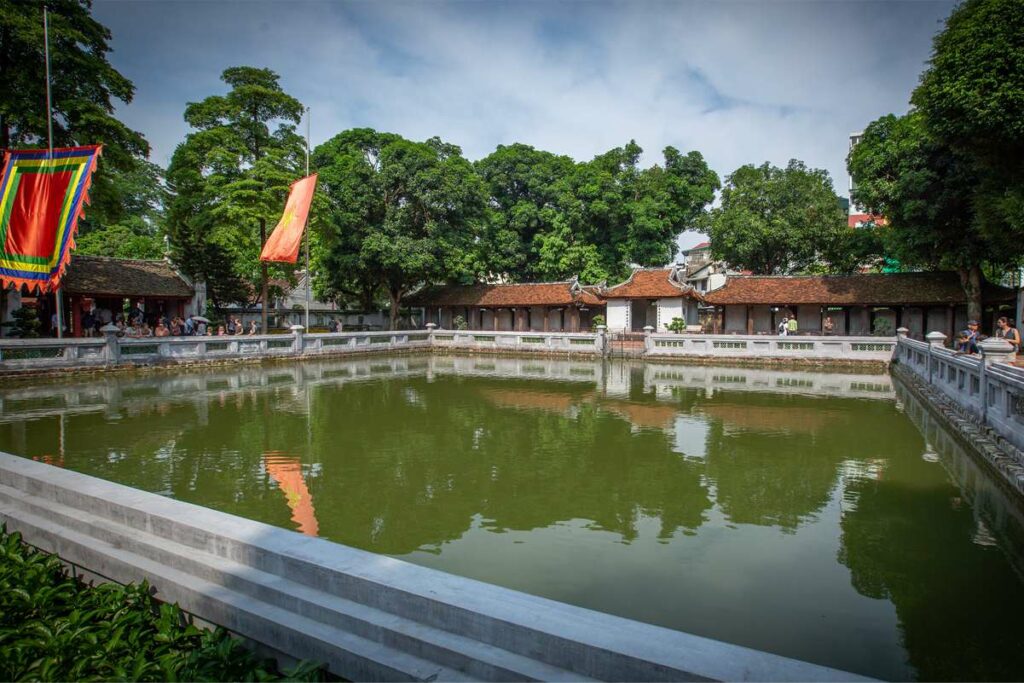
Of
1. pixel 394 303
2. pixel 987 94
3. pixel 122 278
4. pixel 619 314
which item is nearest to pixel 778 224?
pixel 619 314

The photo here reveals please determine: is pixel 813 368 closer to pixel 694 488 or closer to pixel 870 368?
pixel 870 368

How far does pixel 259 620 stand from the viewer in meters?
3.31

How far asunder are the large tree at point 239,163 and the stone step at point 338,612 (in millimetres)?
22246

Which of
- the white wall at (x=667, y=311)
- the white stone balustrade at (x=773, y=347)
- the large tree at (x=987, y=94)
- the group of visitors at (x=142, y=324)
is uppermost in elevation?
the large tree at (x=987, y=94)

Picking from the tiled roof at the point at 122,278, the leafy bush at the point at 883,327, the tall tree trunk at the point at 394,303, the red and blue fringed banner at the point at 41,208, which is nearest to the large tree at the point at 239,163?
the tiled roof at the point at 122,278

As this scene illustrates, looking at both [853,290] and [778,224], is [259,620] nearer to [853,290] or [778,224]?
[853,290]

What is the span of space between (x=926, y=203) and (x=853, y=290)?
7.06 metres

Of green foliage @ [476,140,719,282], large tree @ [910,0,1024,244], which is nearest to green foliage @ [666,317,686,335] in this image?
green foliage @ [476,140,719,282]

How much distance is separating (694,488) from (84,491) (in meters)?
6.16

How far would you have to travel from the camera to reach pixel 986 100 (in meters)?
13.7

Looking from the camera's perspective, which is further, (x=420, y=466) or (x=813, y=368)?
(x=813, y=368)

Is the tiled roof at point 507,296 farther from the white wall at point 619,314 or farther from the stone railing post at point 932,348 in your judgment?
the stone railing post at point 932,348

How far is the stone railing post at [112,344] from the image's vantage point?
59.9 ft

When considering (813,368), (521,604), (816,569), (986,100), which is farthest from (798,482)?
(813,368)
